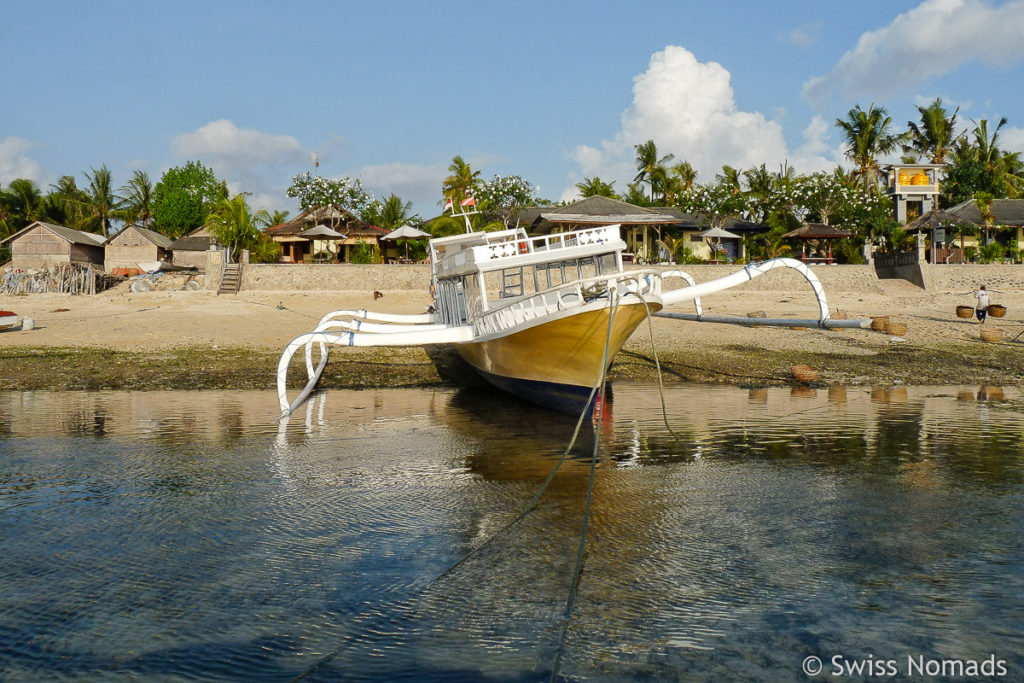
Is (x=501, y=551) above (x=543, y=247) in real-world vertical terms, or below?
below

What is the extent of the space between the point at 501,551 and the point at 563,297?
6.48m

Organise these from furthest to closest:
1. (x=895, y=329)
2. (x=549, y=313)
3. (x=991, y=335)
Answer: (x=895, y=329) < (x=991, y=335) < (x=549, y=313)

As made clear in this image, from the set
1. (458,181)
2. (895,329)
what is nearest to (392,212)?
Answer: (458,181)

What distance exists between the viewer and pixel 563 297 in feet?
40.8

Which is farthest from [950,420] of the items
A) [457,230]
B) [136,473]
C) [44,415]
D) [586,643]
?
[457,230]

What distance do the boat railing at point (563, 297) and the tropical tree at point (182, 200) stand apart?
54.4 m

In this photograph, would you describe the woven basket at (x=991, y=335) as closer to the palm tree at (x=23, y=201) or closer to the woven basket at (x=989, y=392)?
the woven basket at (x=989, y=392)

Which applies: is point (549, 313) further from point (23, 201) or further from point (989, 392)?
point (23, 201)

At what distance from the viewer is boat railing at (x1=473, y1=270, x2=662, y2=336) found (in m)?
11.3

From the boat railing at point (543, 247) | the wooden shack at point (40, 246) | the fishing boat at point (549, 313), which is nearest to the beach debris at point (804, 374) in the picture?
the fishing boat at point (549, 313)

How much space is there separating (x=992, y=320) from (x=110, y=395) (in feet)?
84.4

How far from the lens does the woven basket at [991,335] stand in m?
21.4

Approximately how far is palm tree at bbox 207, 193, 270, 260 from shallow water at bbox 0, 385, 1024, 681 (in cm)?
2784

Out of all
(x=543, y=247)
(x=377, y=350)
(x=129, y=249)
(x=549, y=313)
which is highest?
(x=129, y=249)
